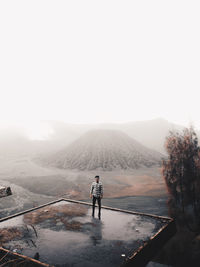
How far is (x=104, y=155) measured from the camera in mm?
48938

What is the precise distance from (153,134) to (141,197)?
90.9 m

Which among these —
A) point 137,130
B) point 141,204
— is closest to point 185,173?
point 141,204

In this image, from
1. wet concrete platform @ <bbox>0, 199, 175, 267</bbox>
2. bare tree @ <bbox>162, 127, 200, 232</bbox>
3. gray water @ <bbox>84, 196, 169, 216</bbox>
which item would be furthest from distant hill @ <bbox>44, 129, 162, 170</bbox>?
wet concrete platform @ <bbox>0, 199, 175, 267</bbox>

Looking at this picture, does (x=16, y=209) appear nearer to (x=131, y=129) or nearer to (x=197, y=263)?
(x=197, y=263)

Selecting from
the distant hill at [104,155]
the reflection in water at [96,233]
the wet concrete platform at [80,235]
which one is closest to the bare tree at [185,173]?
the wet concrete platform at [80,235]

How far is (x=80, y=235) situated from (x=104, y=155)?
4217cm

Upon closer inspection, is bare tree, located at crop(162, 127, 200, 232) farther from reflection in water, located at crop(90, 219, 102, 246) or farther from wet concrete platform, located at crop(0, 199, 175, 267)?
reflection in water, located at crop(90, 219, 102, 246)

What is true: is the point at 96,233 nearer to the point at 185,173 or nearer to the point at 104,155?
the point at 185,173

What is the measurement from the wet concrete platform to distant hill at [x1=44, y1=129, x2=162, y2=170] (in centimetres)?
3286

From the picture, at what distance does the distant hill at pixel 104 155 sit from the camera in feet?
143

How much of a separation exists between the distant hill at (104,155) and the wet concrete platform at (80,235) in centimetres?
3286

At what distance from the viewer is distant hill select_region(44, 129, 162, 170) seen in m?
43.4

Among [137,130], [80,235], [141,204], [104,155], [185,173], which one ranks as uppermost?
[137,130]

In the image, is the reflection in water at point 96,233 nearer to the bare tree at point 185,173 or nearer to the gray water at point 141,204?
the bare tree at point 185,173
